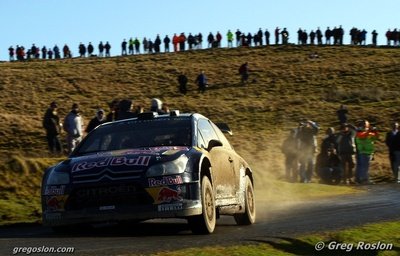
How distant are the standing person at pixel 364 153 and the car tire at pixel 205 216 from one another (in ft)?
44.0

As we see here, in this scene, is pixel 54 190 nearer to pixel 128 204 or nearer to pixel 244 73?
pixel 128 204

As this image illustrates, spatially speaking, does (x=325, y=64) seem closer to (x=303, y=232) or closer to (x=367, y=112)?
(x=367, y=112)

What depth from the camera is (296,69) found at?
2375 inches

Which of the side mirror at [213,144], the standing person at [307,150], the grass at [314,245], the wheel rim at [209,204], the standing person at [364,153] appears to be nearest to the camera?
the grass at [314,245]

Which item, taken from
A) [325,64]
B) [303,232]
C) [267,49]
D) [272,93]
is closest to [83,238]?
[303,232]

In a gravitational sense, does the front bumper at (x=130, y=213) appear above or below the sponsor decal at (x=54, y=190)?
below

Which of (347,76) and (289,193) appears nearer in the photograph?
(289,193)

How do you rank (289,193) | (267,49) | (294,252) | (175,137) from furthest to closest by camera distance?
(267,49) < (289,193) < (175,137) < (294,252)

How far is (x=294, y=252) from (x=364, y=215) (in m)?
3.96

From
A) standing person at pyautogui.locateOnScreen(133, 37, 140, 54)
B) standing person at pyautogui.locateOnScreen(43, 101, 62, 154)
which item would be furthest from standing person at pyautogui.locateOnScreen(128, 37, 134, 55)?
standing person at pyautogui.locateOnScreen(43, 101, 62, 154)

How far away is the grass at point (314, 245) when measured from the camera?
779cm

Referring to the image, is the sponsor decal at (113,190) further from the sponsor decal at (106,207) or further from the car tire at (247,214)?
the car tire at (247,214)

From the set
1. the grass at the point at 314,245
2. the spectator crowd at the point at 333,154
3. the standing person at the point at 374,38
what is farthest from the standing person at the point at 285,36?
the grass at the point at 314,245

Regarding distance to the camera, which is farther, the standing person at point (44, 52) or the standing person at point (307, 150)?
the standing person at point (44, 52)
